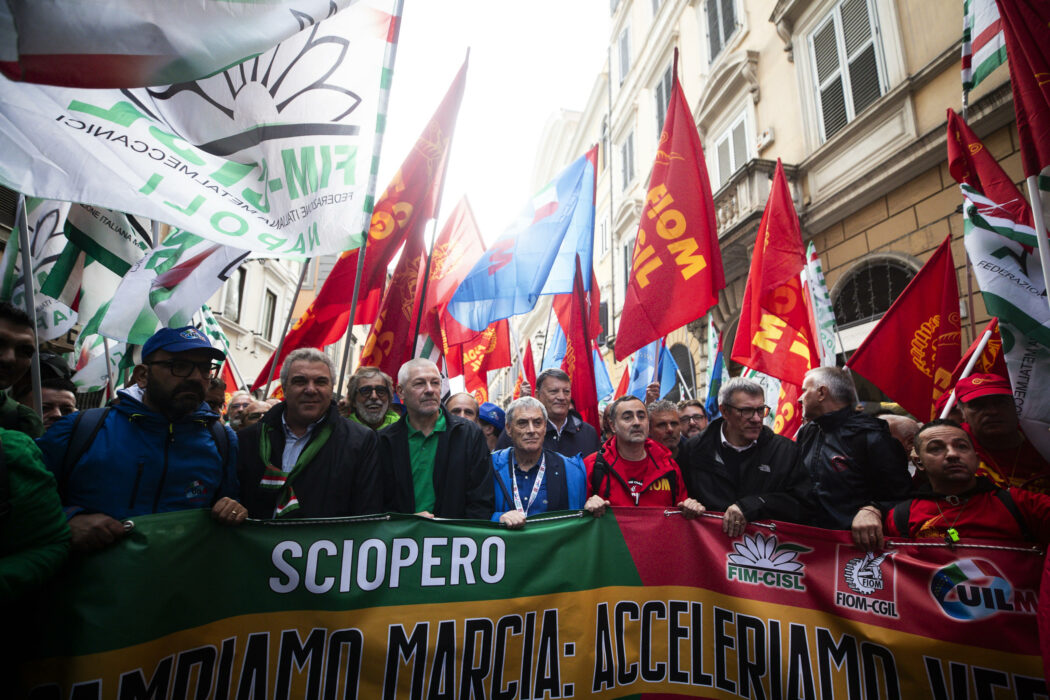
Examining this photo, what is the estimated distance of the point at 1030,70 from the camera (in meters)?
2.69

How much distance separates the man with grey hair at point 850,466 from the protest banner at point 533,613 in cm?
25

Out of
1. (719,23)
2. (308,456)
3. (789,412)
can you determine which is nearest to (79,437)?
(308,456)

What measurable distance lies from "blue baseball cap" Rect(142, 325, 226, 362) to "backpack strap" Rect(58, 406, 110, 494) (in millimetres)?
284

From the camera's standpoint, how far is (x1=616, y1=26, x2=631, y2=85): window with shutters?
18250 millimetres

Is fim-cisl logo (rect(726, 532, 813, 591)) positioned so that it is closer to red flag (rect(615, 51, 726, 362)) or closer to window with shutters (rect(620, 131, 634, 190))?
red flag (rect(615, 51, 726, 362))

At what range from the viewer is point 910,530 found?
2.41 m

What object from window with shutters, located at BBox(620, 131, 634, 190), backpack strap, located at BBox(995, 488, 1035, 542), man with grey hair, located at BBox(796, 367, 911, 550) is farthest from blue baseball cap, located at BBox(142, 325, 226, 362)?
window with shutters, located at BBox(620, 131, 634, 190)

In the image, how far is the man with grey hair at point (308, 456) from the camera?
2453 mm

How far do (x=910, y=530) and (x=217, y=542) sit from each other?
296cm

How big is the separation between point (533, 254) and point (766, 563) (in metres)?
3.46

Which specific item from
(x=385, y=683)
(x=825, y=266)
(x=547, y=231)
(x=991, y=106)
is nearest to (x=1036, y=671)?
(x=385, y=683)

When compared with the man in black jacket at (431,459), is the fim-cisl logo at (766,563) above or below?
below

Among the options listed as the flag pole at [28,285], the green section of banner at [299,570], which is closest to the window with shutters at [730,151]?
the green section of banner at [299,570]

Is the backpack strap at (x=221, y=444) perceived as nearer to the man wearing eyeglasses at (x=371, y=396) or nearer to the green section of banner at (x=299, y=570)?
the green section of banner at (x=299, y=570)
